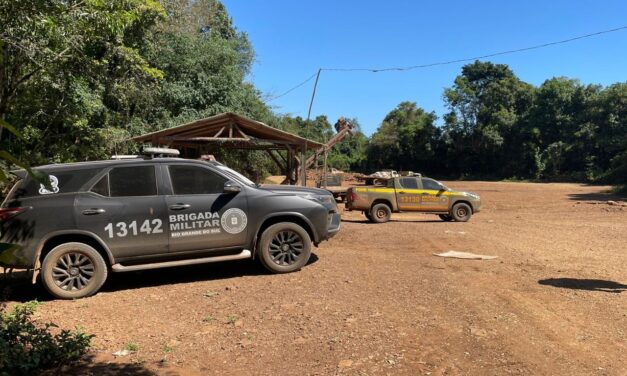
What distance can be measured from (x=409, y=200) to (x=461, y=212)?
6.38 feet

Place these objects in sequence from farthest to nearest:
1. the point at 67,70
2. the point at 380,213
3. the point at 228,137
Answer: the point at 380,213, the point at 228,137, the point at 67,70

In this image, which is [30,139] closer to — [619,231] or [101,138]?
[101,138]

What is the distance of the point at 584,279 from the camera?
7164 mm

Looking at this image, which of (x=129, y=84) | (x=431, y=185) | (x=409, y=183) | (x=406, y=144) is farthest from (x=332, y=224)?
(x=406, y=144)

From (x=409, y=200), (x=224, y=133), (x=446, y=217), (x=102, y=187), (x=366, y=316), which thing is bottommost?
(x=446, y=217)

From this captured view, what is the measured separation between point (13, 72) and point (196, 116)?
348 inches

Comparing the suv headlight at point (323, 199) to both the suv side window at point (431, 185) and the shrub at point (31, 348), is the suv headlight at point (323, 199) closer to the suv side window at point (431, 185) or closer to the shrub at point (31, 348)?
the shrub at point (31, 348)

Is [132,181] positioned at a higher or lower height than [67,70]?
lower

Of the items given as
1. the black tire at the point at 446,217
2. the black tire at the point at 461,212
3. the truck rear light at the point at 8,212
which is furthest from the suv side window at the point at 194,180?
the black tire at the point at 446,217

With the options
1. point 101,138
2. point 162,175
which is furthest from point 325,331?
point 101,138

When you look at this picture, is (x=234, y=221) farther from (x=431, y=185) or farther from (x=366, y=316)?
(x=431, y=185)

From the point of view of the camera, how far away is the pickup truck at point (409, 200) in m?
16.4

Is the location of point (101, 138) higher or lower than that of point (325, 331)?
higher

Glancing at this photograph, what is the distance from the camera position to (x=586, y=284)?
684 cm
